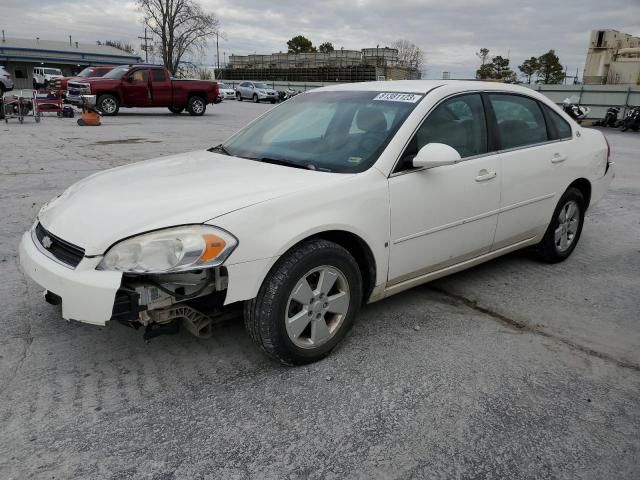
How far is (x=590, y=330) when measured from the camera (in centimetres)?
349

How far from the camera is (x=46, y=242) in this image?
110 inches

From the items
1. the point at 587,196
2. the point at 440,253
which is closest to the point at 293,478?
the point at 440,253

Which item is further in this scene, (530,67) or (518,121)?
(530,67)

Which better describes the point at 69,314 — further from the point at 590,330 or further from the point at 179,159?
the point at 590,330

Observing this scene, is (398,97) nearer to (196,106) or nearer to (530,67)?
(196,106)

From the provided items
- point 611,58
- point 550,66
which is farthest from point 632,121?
point 550,66

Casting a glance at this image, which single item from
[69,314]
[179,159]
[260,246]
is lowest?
[69,314]

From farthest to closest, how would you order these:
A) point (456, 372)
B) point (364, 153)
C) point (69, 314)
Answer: point (364, 153), point (456, 372), point (69, 314)

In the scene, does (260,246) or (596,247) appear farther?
(596,247)

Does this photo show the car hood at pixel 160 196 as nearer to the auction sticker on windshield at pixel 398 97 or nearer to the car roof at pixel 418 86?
the auction sticker on windshield at pixel 398 97

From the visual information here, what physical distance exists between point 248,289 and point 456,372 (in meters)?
1.25

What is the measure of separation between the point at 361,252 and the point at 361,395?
0.84 meters

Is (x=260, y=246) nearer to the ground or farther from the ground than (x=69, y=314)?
farther from the ground

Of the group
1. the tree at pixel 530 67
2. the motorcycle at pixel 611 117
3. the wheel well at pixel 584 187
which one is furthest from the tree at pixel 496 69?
the wheel well at pixel 584 187
